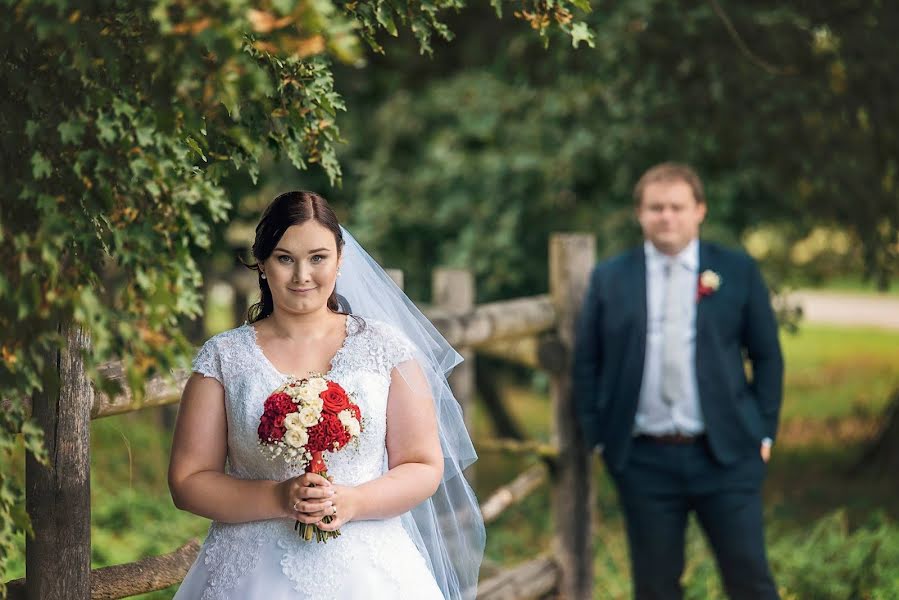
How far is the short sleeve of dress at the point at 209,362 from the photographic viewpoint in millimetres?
2924

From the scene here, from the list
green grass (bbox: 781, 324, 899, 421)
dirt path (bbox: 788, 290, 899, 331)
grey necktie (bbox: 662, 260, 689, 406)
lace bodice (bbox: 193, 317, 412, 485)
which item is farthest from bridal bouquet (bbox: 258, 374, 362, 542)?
dirt path (bbox: 788, 290, 899, 331)

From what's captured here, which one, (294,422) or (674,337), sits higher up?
(674,337)

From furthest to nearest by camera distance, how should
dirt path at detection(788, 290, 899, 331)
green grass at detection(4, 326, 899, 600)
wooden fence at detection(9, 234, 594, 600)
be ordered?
1. dirt path at detection(788, 290, 899, 331)
2. green grass at detection(4, 326, 899, 600)
3. wooden fence at detection(9, 234, 594, 600)

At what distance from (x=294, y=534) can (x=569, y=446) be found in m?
2.71

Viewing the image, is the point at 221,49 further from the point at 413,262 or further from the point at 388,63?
the point at 388,63

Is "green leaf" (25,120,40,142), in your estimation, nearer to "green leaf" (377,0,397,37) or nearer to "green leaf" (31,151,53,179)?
"green leaf" (31,151,53,179)

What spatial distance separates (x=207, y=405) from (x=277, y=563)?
428 millimetres

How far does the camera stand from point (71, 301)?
6.79ft

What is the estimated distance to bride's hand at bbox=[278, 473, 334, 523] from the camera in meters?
2.69

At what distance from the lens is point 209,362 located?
294cm

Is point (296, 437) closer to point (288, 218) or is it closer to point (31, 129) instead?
point (288, 218)

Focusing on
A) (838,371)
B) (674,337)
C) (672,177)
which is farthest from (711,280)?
(838,371)

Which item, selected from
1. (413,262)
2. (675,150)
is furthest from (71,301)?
(413,262)

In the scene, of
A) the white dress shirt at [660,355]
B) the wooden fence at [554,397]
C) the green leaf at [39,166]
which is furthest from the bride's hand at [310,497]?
the white dress shirt at [660,355]
